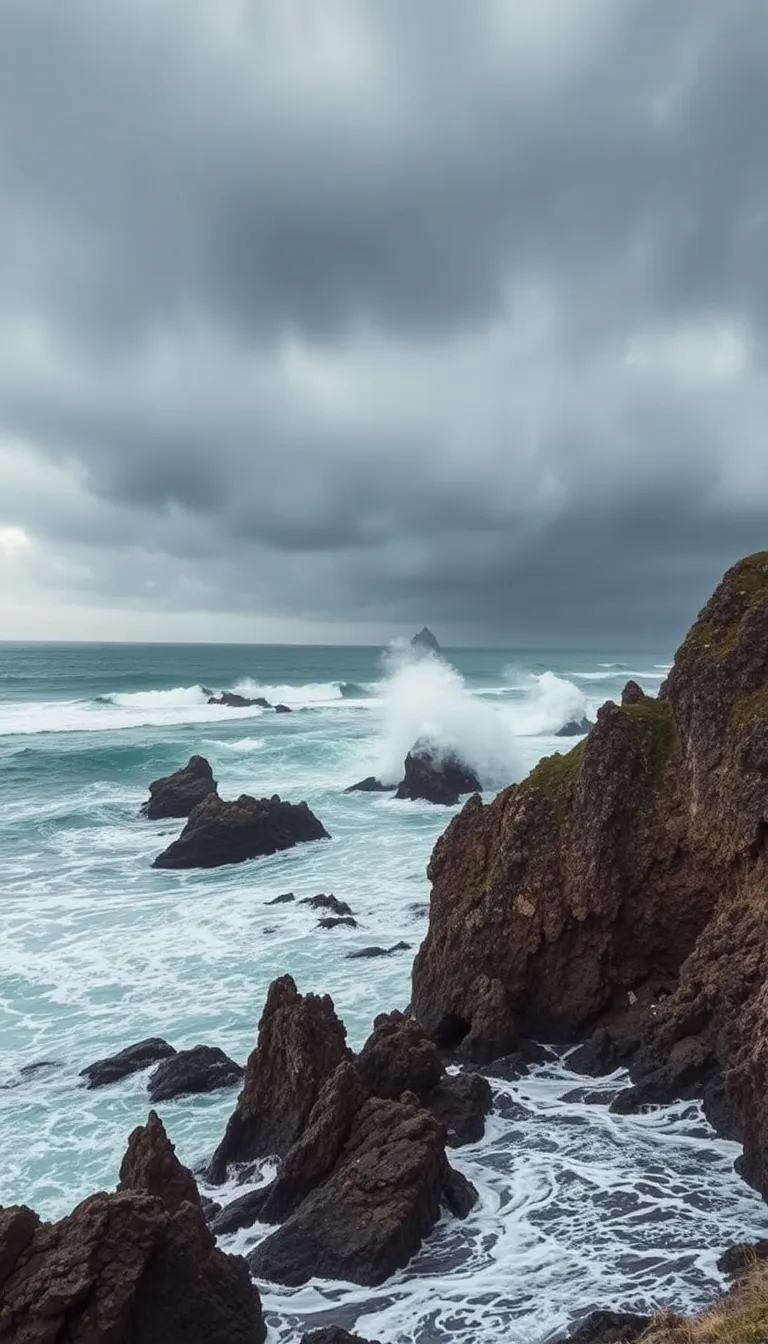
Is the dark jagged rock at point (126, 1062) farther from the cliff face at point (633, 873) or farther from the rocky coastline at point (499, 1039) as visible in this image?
the cliff face at point (633, 873)

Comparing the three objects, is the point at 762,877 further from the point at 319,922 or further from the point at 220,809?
the point at 220,809

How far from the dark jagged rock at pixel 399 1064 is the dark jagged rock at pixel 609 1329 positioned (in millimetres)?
5330

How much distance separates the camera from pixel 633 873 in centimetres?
1884

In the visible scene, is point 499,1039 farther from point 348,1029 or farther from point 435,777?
point 435,777

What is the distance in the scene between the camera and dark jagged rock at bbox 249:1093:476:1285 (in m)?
11.8

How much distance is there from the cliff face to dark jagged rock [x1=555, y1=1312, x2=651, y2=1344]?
6.32m

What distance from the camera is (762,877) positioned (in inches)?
642

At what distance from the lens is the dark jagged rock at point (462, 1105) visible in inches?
595

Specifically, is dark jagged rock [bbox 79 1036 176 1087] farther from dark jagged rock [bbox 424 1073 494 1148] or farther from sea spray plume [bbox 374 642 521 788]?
sea spray plume [bbox 374 642 521 788]

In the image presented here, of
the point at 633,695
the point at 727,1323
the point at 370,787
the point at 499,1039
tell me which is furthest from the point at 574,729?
the point at 727,1323

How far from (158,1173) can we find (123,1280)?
2985 mm

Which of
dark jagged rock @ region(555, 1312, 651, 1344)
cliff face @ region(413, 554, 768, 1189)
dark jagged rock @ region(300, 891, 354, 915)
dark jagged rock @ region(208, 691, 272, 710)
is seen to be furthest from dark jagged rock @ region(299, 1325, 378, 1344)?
dark jagged rock @ region(208, 691, 272, 710)

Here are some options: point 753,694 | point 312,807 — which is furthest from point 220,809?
point 753,694

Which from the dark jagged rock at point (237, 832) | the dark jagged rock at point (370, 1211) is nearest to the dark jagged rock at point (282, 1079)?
the dark jagged rock at point (370, 1211)
